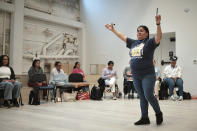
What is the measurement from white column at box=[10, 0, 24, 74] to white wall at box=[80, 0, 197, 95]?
11.1ft

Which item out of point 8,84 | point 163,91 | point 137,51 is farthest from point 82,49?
point 137,51

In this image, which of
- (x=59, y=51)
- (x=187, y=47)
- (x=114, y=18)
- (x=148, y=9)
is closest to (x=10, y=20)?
(x=59, y=51)

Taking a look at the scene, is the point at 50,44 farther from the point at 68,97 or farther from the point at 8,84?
the point at 8,84

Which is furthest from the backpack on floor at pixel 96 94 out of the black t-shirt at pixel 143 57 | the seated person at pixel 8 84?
the black t-shirt at pixel 143 57

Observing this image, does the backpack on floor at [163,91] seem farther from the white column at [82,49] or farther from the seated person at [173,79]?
the white column at [82,49]

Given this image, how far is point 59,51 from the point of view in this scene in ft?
30.2

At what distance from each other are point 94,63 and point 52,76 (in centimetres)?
375

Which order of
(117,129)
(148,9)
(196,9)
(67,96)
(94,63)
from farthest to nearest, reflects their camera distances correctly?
(94,63) → (148,9) → (196,9) → (67,96) → (117,129)

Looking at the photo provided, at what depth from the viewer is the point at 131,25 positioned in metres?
8.90

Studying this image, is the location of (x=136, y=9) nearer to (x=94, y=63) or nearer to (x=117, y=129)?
(x=94, y=63)

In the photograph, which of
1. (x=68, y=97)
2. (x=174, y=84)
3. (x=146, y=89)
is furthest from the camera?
(x=174, y=84)

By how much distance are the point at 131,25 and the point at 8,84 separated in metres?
5.61

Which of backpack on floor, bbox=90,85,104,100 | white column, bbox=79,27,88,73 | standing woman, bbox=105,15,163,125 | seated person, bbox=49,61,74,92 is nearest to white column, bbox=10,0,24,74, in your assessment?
seated person, bbox=49,61,74,92

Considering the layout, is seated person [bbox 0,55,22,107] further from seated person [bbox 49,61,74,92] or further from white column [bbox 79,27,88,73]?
white column [bbox 79,27,88,73]
